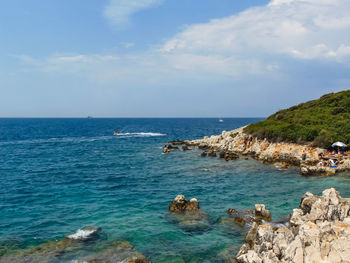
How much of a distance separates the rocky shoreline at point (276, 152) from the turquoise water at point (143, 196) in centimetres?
209

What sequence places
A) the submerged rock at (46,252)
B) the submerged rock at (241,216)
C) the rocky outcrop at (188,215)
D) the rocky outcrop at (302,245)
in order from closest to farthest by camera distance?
the rocky outcrop at (302,245) → the submerged rock at (46,252) → the rocky outcrop at (188,215) → the submerged rock at (241,216)

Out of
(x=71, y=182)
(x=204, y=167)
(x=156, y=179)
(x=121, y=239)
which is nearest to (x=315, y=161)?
(x=204, y=167)

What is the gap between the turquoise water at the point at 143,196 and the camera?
66.0 ft

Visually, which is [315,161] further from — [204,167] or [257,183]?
[204,167]

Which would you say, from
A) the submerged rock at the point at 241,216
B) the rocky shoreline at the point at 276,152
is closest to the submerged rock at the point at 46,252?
the submerged rock at the point at 241,216

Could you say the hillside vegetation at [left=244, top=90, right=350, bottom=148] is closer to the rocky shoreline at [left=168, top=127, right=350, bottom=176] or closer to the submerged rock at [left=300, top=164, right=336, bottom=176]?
the rocky shoreline at [left=168, top=127, right=350, bottom=176]

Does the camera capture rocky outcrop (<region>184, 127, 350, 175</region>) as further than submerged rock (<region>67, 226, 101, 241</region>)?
Yes

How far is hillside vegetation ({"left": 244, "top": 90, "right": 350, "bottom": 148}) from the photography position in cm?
4569

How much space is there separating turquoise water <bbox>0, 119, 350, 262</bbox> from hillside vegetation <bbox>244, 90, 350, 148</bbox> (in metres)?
9.37

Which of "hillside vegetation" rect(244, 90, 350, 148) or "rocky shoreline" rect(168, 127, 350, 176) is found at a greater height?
"hillside vegetation" rect(244, 90, 350, 148)

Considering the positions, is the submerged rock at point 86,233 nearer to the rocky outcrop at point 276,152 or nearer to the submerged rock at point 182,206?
the submerged rock at point 182,206

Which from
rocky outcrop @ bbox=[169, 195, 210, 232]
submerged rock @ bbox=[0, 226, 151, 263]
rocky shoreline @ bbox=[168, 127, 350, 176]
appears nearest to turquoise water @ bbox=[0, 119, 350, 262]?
rocky outcrop @ bbox=[169, 195, 210, 232]

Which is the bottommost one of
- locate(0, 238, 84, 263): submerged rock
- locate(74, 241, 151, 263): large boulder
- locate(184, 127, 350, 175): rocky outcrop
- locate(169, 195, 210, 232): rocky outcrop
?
locate(0, 238, 84, 263): submerged rock

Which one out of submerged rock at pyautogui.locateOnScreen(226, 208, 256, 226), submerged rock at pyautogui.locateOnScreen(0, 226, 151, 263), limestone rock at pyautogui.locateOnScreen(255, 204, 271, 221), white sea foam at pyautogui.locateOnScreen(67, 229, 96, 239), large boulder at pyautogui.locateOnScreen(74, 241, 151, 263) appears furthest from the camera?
limestone rock at pyautogui.locateOnScreen(255, 204, 271, 221)
